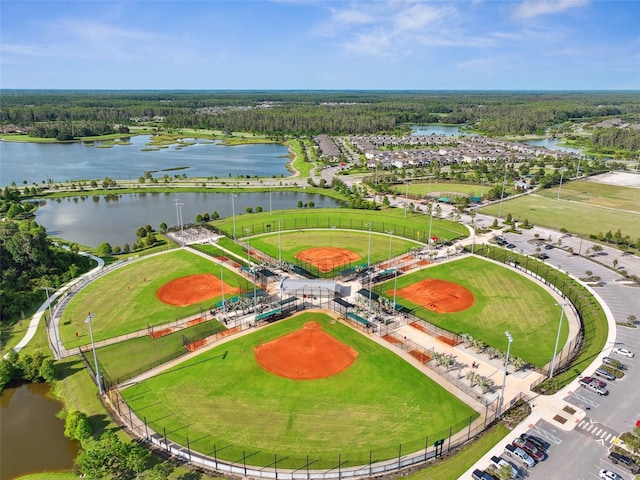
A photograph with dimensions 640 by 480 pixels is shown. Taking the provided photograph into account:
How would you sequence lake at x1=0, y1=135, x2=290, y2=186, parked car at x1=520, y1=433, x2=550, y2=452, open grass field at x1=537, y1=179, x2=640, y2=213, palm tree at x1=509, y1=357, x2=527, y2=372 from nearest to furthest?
1. parked car at x1=520, y1=433, x2=550, y2=452
2. palm tree at x1=509, y1=357, x2=527, y2=372
3. open grass field at x1=537, y1=179, x2=640, y2=213
4. lake at x1=0, y1=135, x2=290, y2=186

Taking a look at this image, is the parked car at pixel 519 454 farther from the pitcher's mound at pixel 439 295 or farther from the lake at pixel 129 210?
the lake at pixel 129 210

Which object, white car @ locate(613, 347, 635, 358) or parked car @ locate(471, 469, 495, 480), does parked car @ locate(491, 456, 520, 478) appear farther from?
white car @ locate(613, 347, 635, 358)

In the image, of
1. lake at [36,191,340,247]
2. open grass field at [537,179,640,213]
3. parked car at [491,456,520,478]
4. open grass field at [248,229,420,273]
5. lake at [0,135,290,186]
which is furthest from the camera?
lake at [0,135,290,186]

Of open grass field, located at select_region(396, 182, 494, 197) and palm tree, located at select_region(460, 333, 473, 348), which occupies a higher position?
open grass field, located at select_region(396, 182, 494, 197)

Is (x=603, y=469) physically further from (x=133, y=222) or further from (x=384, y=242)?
(x=133, y=222)

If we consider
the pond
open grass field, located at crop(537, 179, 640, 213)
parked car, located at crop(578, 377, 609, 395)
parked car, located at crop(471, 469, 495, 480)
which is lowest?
the pond

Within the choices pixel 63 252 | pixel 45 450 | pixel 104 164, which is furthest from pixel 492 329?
pixel 104 164

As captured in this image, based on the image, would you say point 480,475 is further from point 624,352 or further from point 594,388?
point 624,352

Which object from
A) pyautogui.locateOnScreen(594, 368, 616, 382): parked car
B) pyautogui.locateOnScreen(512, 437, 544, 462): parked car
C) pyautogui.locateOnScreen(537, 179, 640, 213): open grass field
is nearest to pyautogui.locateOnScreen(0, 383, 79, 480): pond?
pyautogui.locateOnScreen(512, 437, 544, 462): parked car
